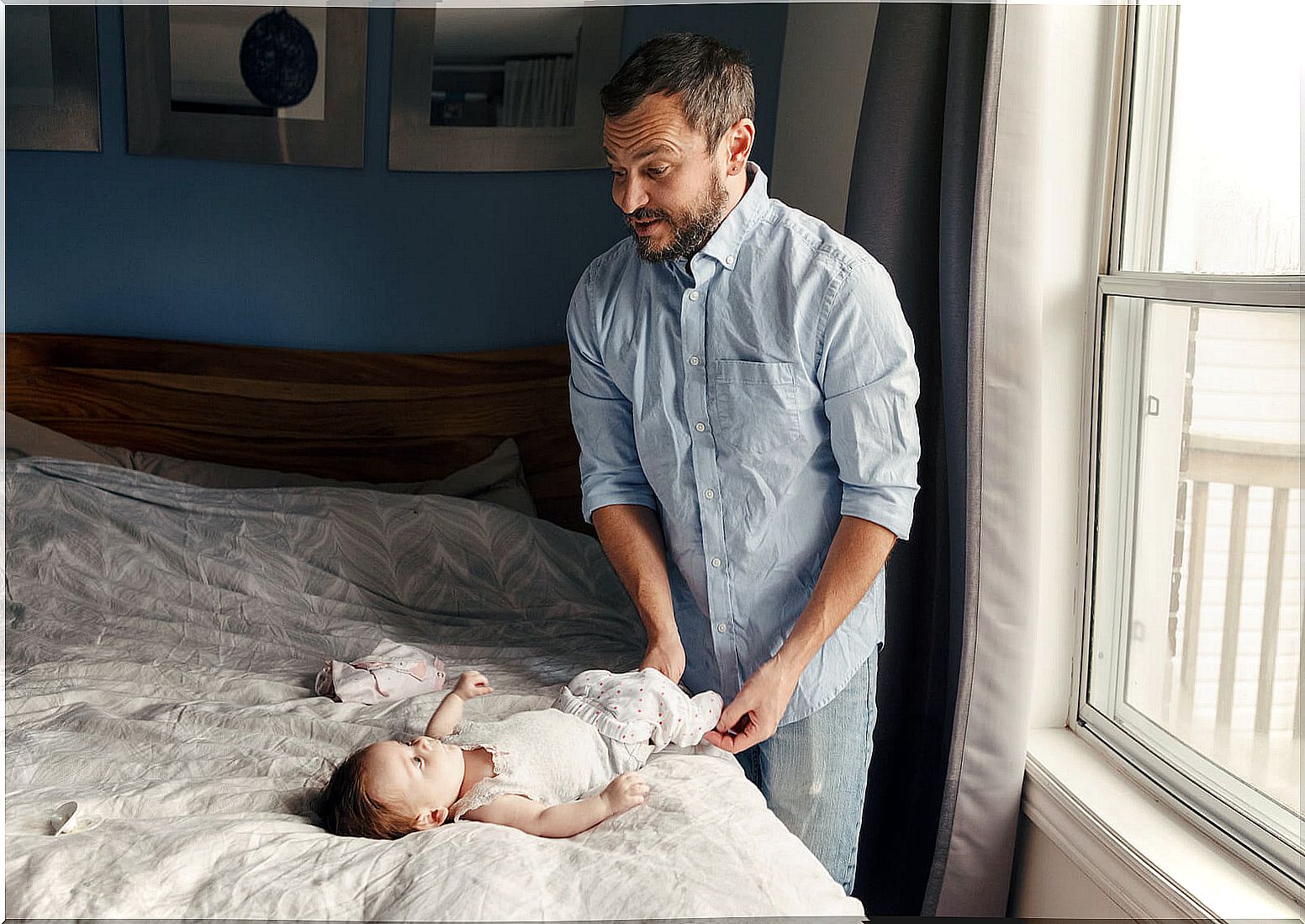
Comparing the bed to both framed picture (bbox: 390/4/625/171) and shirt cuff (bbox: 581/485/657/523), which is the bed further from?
framed picture (bbox: 390/4/625/171)

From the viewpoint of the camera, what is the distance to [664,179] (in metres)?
1.30

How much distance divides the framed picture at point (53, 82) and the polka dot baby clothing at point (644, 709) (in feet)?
6.79

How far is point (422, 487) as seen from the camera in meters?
2.49

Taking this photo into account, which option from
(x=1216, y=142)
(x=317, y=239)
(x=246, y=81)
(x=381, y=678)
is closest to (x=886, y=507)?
(x=1216, y=142)

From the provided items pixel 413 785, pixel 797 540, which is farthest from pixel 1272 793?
pixel 413 785

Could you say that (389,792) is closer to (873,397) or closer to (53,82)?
(873,397)

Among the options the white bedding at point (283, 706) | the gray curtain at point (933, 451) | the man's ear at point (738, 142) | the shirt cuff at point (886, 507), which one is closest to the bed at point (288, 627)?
the white bedding at point (283, 706)

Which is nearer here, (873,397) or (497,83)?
(873,397)

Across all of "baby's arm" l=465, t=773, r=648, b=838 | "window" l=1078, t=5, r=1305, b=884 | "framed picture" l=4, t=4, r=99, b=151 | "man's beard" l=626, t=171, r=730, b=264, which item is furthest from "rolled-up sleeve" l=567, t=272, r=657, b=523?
"framed picture" l=4, t=4, r=99, b=151

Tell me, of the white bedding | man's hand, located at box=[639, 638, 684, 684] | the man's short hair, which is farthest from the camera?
man's hand, located at box=[639, 638, 684, 684]

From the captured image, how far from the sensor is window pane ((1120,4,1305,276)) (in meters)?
1.22

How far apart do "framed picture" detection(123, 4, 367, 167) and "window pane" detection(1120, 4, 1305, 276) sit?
1.84 m

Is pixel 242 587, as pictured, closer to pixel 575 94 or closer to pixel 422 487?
pixel 422 487

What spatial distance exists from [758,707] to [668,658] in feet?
0.49
